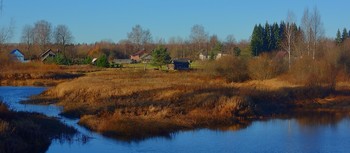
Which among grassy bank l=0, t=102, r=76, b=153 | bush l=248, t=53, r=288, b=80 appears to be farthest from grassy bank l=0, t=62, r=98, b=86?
grassy bank l=0, t=102, r=76, b=153

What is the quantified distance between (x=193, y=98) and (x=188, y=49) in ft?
329

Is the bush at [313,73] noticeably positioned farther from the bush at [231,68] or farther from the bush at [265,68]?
the bush at [231,68]

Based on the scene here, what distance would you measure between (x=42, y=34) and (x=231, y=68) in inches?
3284

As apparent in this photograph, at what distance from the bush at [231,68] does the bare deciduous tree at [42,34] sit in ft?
261

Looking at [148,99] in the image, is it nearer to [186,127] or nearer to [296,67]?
[186,127]

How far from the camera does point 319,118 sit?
112ft

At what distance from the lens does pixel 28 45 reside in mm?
126375

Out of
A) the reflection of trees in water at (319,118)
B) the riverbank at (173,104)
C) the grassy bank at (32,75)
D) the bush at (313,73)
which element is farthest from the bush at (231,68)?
the grassy bank at (32,75)

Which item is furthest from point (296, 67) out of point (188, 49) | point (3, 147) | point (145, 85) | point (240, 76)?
point (188, 49)

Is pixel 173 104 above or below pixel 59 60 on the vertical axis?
below

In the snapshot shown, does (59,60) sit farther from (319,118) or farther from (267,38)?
(319,118)

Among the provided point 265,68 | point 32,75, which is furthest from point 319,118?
point 32,75

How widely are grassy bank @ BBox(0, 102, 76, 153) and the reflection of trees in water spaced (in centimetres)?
1566

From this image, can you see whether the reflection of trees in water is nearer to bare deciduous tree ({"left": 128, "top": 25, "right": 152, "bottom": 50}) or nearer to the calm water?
the calm water
